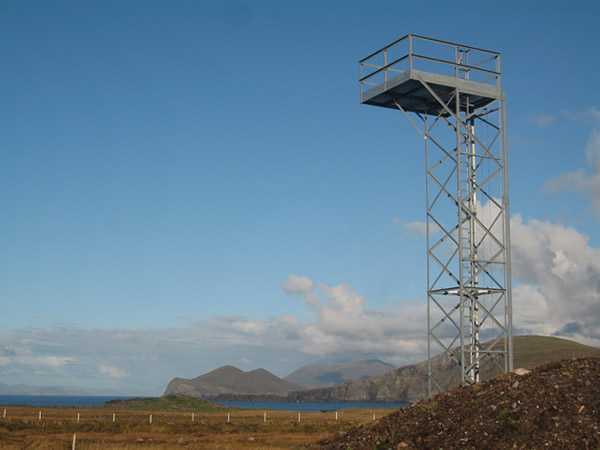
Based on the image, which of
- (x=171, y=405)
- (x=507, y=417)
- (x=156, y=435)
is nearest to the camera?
(x=507, y=417)

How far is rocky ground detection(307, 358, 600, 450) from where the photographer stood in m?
19.2

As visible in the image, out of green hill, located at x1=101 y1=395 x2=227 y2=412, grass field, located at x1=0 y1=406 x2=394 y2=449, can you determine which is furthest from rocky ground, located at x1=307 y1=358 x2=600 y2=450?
green hill, located at x1=101 y1=395 x2=227 y2=412

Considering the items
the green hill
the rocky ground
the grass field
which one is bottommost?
the green hill

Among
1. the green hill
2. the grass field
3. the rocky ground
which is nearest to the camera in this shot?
the rocky ground

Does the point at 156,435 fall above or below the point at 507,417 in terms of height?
below

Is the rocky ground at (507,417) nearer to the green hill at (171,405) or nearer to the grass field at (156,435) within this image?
the grass field at (156,435)

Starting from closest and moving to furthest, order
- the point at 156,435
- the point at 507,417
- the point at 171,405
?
the point at 507,417
the point at 156,435
the point at 171,405

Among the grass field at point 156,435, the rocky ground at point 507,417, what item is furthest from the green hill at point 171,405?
the rocky ground at point 507,417

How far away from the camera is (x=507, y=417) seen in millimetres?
21375

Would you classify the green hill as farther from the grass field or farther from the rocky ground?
the rocky ground

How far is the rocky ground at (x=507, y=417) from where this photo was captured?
1920 centimetres

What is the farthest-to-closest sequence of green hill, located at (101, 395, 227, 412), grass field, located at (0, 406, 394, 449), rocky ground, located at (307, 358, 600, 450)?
green hill, located at (101, 395, 227, 412) → grass field, located at (0, 406, 394, 449) → rocky ground, located at (307, 358, 600, 450)

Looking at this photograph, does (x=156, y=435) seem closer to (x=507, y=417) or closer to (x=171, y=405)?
(x=507, y=417)

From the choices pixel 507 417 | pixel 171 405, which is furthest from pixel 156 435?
pixel 171 405
